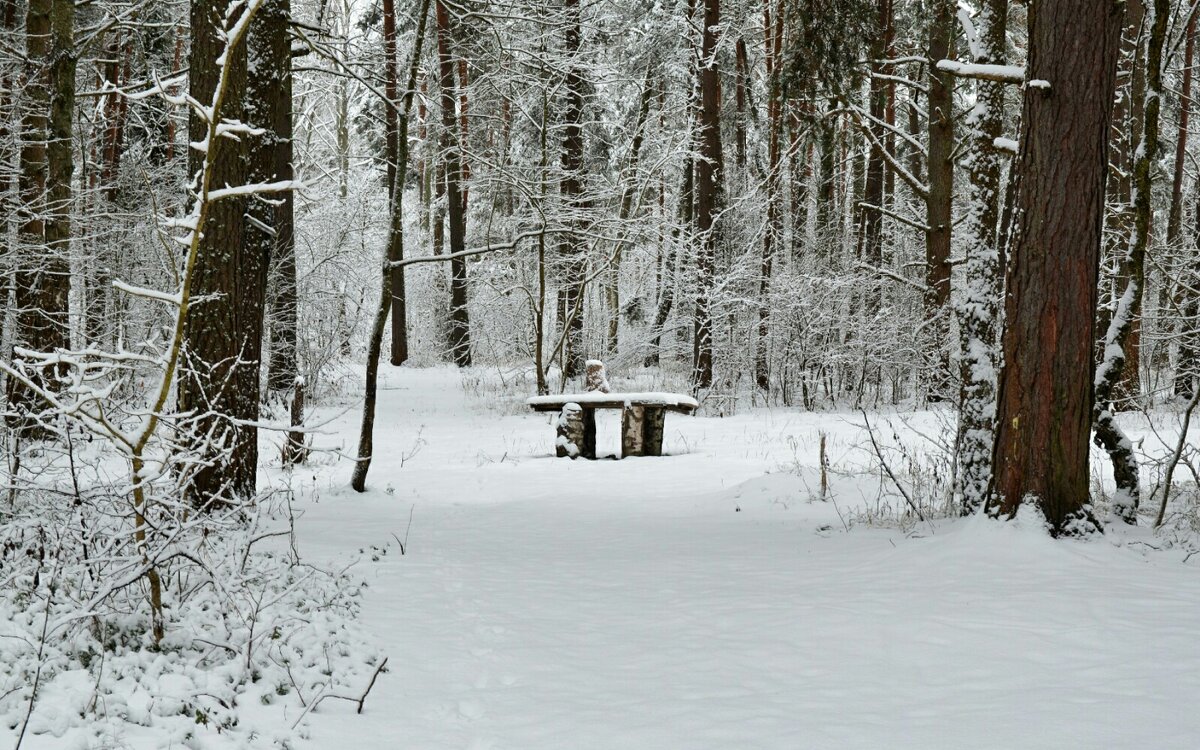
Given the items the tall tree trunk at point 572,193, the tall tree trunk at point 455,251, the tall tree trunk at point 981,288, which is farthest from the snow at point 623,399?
the tall tree trunk at point 455,251

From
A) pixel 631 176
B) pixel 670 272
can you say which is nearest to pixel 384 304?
pixel 670 272

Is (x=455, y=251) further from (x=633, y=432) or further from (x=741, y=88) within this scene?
(x=633, y=432)

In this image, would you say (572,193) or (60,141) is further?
(572,193)

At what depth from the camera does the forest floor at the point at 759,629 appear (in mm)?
2943

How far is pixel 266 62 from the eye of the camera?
237 inches

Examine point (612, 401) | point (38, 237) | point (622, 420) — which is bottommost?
point (622, 420)

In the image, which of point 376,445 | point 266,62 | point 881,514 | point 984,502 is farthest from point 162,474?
point 376,445

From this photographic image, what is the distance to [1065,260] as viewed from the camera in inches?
195

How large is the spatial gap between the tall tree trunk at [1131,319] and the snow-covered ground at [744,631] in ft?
1.77

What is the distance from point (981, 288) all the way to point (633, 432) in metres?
5.50

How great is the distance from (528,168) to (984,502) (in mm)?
13173

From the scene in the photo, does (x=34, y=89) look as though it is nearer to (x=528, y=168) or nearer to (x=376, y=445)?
(x=376, y=445)

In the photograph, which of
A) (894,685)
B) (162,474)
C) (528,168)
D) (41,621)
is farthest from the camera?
(528,168)

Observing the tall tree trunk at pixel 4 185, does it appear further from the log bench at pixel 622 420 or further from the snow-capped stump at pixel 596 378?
the snow-capped stump at pixel 596 378
